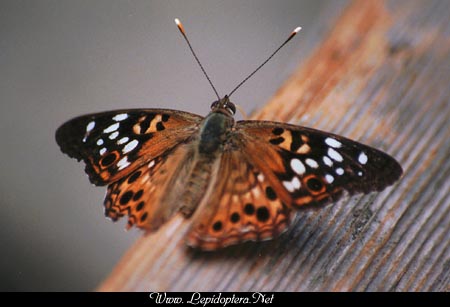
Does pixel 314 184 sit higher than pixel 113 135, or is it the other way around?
pixel 113 135

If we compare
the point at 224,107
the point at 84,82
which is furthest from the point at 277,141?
the point at 84,82

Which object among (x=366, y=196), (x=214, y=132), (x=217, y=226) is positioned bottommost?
(x=366, y=196)

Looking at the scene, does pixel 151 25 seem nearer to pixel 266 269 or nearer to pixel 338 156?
pixel 338 156

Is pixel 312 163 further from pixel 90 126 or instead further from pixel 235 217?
pixel 90 126

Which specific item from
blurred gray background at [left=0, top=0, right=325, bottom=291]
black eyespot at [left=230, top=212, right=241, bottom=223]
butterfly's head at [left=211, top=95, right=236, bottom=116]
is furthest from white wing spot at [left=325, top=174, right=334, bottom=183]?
blurred gray background at [left=0, top=0, right=325, bottom=291]

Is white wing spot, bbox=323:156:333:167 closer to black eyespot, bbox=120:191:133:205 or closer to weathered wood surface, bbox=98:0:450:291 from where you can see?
weathered wood surface, bbox=98:0:450:291

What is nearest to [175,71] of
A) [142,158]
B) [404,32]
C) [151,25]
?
[151,25]

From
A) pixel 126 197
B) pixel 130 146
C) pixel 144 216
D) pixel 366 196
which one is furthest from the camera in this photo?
pixel 130 146

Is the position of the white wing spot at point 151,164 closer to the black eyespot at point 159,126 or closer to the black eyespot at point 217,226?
the black eyespot at point 159,126
